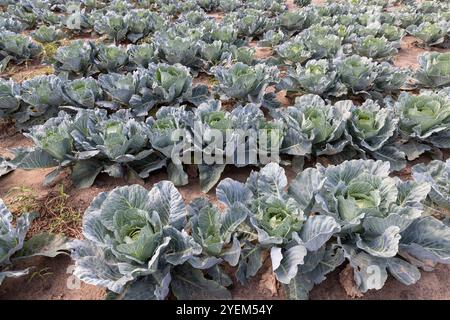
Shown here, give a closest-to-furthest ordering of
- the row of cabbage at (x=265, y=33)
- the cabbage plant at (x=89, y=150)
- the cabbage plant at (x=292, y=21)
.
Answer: the cabbage plant at (x=89, y=150)
the row of cabbage at (x=265, y=33)
the cabbage plant at (x=292, y=21)

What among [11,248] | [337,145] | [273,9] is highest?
[11,248]

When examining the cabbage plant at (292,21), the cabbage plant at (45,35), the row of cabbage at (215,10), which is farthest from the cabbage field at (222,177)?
the cabbage plant at (292,21)

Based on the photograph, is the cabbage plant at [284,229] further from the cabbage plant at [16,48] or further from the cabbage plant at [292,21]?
the cabbage plant at [292,21]

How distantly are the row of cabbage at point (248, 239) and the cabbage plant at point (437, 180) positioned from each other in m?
0.05

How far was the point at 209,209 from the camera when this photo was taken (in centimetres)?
243

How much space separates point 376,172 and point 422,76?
9.02 feet

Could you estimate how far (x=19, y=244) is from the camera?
2.39 meters

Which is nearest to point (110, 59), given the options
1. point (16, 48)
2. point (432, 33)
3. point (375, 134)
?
point (16, 48)

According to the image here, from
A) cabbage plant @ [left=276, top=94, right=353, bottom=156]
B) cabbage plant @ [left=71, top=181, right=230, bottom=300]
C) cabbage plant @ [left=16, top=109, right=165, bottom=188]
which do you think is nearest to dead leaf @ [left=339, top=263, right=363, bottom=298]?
cabbage plant @ [left=71, top=181, right=230, bottom=300]

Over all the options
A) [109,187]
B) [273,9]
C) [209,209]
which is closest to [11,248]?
[109,187]

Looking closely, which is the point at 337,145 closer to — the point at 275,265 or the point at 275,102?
the point at 275,102

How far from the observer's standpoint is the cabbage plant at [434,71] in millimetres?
4531

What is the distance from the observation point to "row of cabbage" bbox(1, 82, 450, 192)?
3162mm
